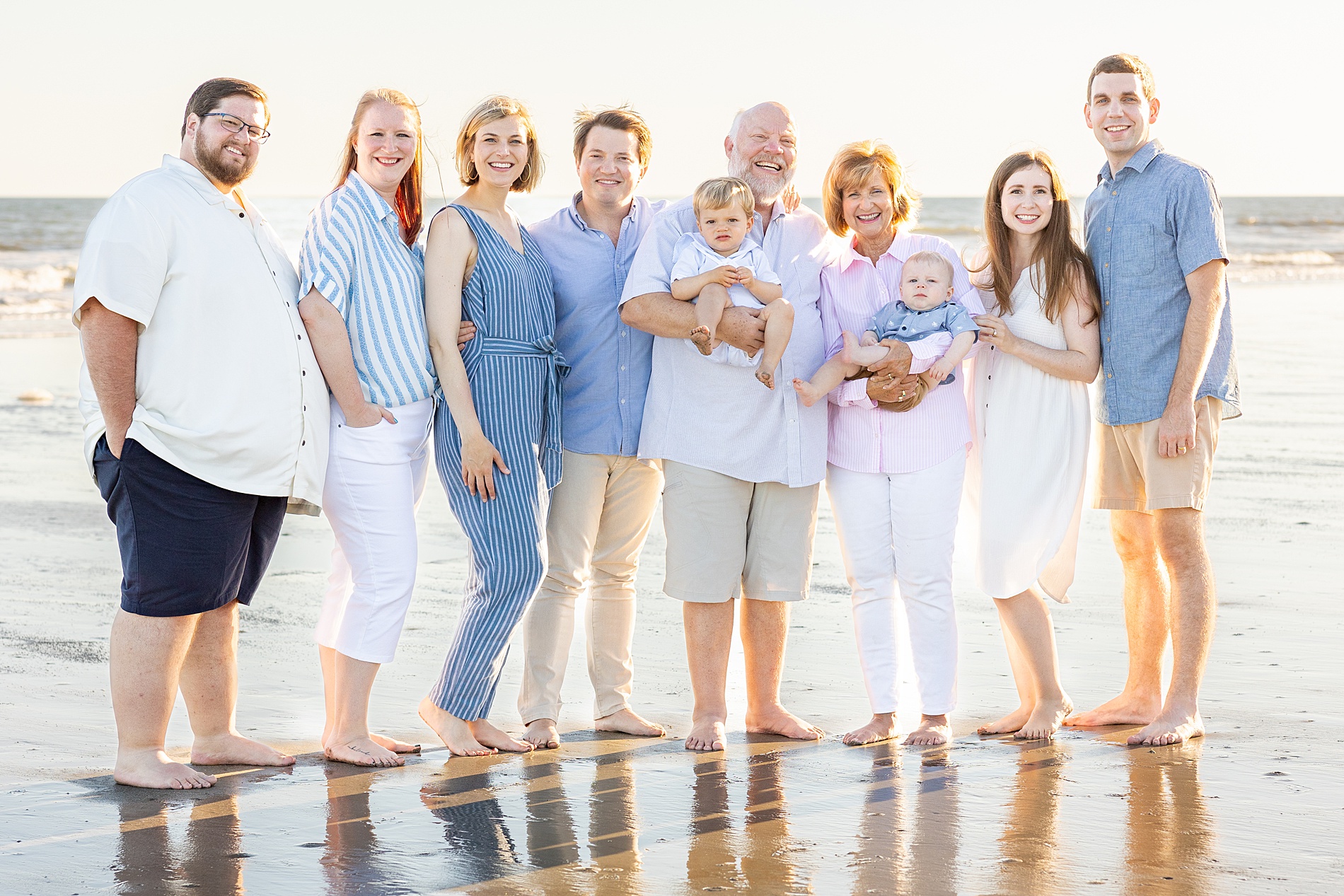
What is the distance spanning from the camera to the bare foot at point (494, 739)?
3.85 meters

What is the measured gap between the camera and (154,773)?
11.1ft

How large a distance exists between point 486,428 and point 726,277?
824mm

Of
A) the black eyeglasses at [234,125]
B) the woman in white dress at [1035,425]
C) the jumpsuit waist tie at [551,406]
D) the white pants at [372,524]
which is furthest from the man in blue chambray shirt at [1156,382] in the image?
the black eyeglasses at [234,125]

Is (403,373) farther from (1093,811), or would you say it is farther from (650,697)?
(1093,811)

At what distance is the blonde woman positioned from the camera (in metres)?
Answer: 3.78

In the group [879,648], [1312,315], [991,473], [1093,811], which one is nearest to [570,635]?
[879,648]

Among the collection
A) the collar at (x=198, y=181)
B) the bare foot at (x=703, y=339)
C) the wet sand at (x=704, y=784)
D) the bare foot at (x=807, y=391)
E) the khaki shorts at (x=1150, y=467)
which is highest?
the collar at (x=198, y=181)

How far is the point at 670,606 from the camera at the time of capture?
5367 millimetres

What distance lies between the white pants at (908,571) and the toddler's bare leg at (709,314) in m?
0.68

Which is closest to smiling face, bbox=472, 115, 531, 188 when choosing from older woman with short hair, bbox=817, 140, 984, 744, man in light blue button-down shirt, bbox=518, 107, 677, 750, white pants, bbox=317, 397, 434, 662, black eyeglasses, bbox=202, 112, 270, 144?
man in light blue button-down shirt, bbox=518, 107, 677, 750

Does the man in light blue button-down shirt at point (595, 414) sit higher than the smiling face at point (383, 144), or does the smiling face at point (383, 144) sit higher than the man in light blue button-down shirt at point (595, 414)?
the smiling face at point (383, 144)

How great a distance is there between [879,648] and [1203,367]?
4.25ft

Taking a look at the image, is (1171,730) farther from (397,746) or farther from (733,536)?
(397,746)

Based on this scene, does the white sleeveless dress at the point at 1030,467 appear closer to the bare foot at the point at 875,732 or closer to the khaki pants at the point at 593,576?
the bare foot at the point at 875,732
